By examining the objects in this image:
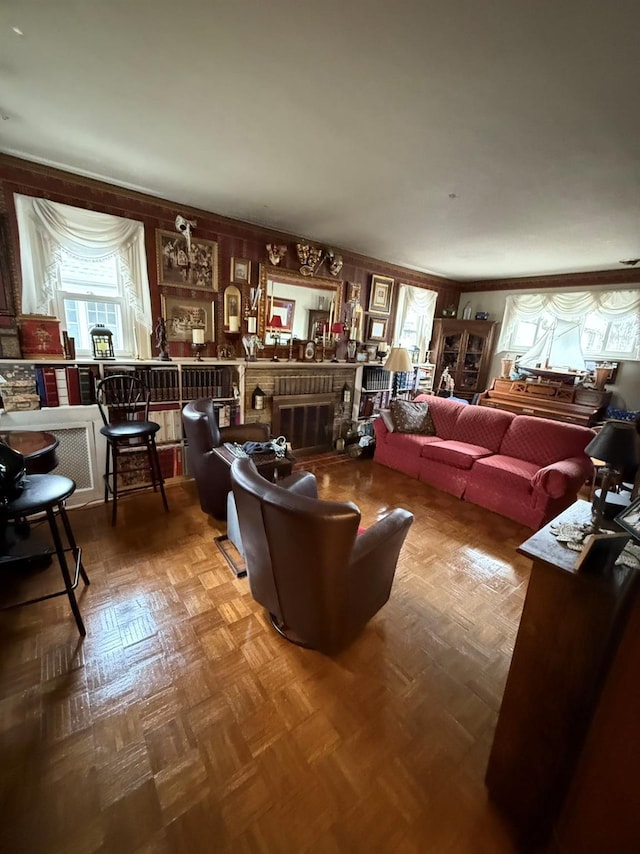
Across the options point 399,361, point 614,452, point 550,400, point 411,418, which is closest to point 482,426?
point 411,418

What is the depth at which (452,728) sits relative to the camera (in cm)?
139

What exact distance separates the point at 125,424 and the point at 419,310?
4575 millimetres

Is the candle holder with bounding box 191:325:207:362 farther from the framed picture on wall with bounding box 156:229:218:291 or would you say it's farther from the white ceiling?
the white ceiling

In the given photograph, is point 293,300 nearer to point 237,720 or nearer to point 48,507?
point 48,507

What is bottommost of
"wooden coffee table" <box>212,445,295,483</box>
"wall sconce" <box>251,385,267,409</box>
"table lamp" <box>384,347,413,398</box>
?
"wooden coffee table" <box>212,445,295,483</box>

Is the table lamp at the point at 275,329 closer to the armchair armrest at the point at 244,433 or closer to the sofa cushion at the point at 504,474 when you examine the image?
the armchair armrest at the point at 244,433

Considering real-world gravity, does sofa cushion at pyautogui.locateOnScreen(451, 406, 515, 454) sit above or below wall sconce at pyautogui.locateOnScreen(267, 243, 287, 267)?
below

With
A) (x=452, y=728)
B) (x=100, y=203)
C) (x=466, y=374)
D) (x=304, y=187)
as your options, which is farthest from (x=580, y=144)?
(x=466, y=374)

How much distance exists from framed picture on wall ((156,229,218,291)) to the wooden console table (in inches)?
136

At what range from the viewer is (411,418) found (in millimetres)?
4090

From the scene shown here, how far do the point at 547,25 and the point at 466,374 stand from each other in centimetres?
517

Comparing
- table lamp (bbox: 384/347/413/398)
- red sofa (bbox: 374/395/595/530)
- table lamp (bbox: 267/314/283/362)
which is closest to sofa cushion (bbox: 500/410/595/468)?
red sofa (bbox: 374/395/595/530)

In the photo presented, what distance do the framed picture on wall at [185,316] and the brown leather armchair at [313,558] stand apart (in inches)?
92.8

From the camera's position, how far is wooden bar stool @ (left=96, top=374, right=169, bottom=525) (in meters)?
2.67
